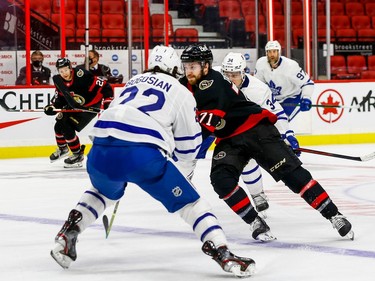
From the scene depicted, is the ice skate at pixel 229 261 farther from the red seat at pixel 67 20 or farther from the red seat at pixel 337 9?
the red seat at pixel 337 9

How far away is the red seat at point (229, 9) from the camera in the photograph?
11.3 metres

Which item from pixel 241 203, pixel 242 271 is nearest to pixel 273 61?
pixel 241 203

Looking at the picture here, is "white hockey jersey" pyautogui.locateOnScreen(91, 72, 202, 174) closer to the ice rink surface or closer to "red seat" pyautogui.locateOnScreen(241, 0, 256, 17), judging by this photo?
the ice rink surface

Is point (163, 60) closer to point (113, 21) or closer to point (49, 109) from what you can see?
point (49, 109)

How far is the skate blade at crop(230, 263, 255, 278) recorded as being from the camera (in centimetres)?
363

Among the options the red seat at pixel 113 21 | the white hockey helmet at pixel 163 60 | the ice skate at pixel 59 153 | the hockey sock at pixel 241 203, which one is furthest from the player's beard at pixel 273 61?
the white hockey helmet at pixel 163 60

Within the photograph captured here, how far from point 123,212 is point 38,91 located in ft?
14.7

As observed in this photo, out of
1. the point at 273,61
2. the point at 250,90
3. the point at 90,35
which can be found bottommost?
the point at 250,90

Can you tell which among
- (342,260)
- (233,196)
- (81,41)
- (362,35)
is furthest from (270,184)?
(362,35)

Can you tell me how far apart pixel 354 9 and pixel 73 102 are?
485 cm

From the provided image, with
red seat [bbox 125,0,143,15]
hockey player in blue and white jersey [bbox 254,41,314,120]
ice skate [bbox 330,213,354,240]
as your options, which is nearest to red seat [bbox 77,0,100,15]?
red seat [bbox 125,0,143,15]

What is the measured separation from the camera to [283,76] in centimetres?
852

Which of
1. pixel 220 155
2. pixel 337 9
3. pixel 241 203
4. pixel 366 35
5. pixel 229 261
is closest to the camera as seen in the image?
pixel 229 261

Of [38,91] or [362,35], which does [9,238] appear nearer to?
[38,91]
